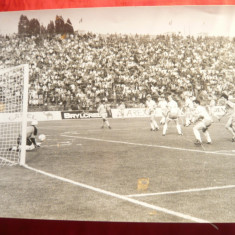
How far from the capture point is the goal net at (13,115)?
2004 millimetres

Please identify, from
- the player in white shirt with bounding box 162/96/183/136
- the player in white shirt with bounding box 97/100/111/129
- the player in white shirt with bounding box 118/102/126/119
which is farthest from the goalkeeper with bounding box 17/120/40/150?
the player in white shirt with bounding box 162/96/183/136

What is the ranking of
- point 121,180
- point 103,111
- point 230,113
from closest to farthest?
point 121,180, point 230,113, point 103,111

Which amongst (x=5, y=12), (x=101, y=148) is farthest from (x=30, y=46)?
(x=101, y=148)

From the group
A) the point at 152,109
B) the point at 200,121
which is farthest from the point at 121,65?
the point at 200,121

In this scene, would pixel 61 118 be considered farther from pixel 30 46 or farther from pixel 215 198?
pixel 215 198

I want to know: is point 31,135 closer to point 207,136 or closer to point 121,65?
point 121,65

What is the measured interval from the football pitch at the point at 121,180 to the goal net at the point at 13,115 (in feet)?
0.23

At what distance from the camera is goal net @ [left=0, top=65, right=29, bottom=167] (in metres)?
2.00

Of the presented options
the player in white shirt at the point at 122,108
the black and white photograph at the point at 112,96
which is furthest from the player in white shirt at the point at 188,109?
the player in white shirt at the point at 122,108

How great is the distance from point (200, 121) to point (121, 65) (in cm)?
56

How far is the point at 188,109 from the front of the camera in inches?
84.3

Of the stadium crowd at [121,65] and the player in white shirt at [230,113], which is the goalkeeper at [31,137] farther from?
the player in white shirt at [230,113]

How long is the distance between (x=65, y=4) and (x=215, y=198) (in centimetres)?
134

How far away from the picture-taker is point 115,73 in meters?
2.06
